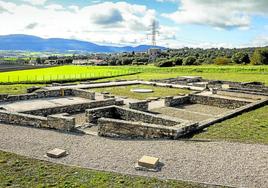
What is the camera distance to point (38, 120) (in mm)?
12969

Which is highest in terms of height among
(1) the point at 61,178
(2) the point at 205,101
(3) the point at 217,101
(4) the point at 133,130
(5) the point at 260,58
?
(5) the point at 260,58

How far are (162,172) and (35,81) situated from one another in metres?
28.8

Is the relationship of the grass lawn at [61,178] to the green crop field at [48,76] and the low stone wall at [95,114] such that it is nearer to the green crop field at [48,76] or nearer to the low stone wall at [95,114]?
the low stone wall at [95,114]

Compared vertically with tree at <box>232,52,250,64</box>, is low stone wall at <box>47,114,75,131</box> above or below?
below

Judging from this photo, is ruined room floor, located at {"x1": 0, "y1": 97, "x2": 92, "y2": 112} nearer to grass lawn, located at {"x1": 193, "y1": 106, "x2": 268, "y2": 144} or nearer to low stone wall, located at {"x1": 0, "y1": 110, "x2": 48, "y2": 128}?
low stone wall, located at {"x1": 0, "y1": 110, "x2": 48, "y2": 128}

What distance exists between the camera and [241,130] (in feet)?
39.8

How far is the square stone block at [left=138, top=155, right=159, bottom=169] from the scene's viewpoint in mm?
8273

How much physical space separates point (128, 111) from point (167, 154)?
625cm

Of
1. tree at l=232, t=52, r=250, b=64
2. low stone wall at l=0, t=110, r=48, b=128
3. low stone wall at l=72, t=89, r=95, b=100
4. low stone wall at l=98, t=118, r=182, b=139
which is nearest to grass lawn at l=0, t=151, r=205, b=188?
low stone wall at l=98, t=118, r=182, b=139

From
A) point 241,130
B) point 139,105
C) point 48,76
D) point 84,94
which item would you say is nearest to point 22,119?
point 139,105

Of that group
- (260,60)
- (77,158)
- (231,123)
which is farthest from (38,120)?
(260,60)

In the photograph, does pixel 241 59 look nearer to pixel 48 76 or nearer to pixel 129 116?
pixel 48 76

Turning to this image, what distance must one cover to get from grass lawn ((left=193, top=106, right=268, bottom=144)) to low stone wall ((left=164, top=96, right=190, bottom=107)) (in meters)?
5.92

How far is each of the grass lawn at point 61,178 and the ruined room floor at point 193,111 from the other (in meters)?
9.08
